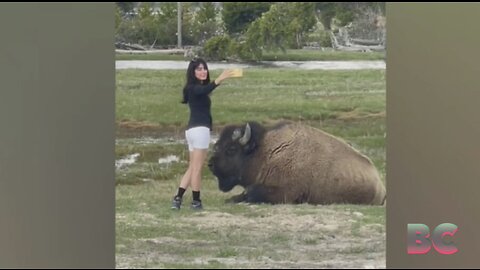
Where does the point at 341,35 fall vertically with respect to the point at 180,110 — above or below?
above

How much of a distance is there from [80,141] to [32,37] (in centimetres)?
95

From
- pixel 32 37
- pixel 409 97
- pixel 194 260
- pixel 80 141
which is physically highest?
pixel 32 37

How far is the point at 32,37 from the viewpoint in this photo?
5.84 metres

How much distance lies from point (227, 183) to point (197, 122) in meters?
0.59

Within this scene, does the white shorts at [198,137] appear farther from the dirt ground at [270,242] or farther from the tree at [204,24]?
the tree at [204,24]

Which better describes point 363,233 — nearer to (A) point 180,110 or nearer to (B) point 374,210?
(B) point 374,210

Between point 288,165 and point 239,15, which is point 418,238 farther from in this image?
point 239,15

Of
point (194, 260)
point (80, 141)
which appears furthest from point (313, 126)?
point (80, 141)

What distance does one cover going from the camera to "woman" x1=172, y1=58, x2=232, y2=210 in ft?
19.5

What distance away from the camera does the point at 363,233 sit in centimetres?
584

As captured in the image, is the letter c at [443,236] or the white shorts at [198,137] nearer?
the letter c at [443,236]

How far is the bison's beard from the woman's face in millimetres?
873

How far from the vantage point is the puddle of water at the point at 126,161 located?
5969 mm

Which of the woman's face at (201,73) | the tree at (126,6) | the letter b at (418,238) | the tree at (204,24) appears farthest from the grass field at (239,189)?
the tree at (126,6)
